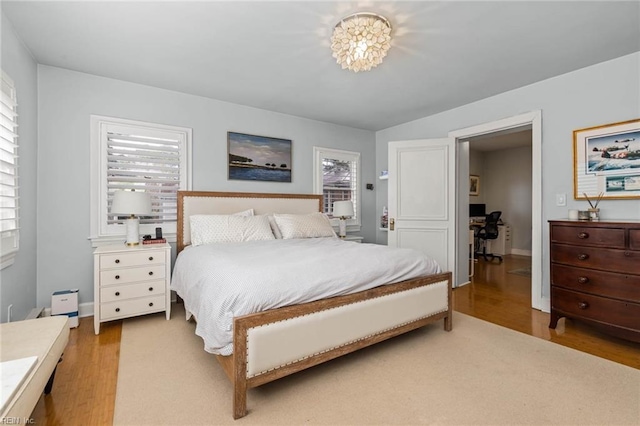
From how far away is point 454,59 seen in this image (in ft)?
8.96

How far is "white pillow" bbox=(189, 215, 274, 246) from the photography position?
3.15 meters

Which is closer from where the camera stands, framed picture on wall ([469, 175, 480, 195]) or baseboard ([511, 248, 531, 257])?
baseboard ([511, 248, 531, 257])

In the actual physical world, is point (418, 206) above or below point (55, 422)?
above

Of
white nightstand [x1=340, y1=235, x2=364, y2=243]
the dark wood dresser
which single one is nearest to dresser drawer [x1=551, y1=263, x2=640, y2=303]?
the dark wood dresser

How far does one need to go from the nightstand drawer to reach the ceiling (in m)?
2.11

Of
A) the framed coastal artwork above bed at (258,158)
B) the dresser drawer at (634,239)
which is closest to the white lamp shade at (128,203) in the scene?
the framed coastal artwork above bed at (258,158)

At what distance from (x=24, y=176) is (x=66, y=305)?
3.99ft

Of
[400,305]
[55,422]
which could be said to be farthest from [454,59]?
[55,422]

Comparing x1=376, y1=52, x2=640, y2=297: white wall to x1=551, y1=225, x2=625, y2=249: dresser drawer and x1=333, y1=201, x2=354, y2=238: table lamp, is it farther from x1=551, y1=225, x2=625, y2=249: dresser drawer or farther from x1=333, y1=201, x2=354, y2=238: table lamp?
x1=333, y1=201, x2=354, y2=238: table lamp

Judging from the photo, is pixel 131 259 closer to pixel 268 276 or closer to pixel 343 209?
pixel 268 276

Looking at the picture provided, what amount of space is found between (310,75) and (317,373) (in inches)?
108

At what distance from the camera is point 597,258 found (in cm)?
247

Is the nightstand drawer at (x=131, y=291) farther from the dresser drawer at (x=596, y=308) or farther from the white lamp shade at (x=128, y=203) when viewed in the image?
the dresser drawer at (x=596, y=308)

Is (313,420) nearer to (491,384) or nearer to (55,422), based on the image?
(491,384)
